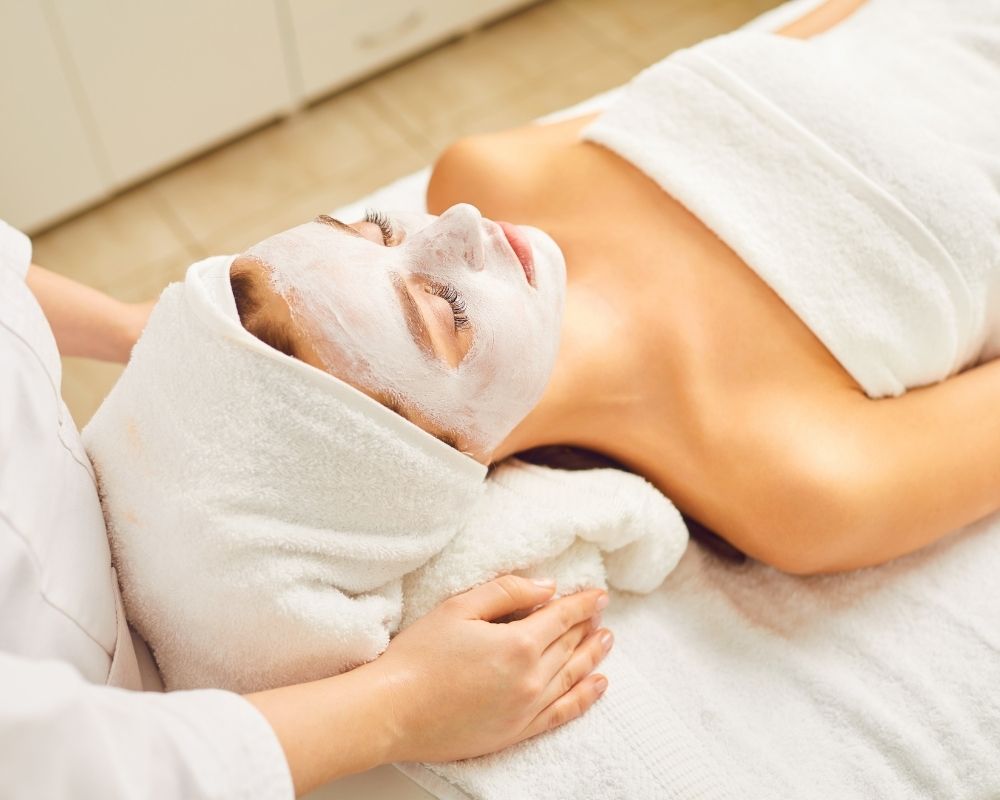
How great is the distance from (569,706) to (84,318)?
0.75m

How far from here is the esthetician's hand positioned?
32.1 inches

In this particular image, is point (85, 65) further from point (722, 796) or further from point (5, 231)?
point (722, 796)

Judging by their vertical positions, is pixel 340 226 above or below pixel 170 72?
above

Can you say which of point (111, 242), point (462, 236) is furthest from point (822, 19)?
point (111, 242)

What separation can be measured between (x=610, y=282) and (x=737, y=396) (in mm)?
226

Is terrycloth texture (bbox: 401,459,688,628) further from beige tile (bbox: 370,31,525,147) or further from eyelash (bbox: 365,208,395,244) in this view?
beige tile (bbox: 370,31,525,147)

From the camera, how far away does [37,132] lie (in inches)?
76.2

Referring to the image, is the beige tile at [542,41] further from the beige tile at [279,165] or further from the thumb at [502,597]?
the thumb at [502,597]

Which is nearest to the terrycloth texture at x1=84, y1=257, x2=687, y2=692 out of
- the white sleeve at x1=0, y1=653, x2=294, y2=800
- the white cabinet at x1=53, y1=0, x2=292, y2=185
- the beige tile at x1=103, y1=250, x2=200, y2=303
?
the white sleeve at x1=0, y1=653, x2=294, y2=800

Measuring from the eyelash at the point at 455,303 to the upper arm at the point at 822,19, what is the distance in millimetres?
802

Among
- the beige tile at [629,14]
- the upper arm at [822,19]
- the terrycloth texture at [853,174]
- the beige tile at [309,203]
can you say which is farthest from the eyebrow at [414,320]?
the beige tile at [629,14]

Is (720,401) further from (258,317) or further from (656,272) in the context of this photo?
(258,317)

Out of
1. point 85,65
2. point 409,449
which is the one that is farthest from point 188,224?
point 409,449

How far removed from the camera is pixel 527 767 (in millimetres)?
885
